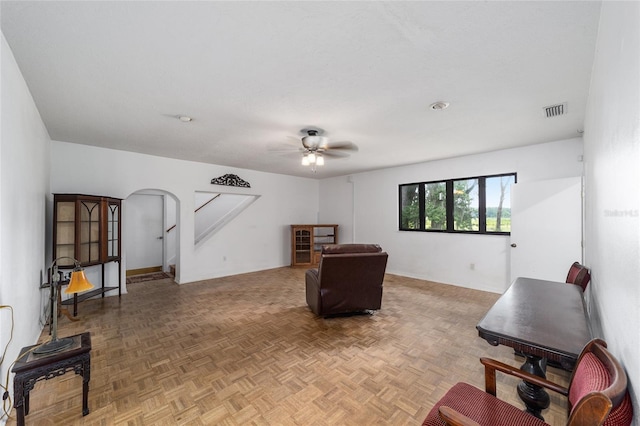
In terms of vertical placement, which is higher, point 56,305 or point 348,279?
point 56,305

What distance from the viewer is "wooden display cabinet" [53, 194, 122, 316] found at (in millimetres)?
3594

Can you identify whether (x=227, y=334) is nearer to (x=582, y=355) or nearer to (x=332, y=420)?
(x=332, y=420)

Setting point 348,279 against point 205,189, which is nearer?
point 348,279

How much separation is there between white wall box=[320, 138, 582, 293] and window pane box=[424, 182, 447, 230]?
0.17m

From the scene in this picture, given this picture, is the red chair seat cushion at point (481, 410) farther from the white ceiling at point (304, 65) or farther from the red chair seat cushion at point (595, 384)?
the white ceiling at point (304, 65)

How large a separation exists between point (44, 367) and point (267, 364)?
1509mm

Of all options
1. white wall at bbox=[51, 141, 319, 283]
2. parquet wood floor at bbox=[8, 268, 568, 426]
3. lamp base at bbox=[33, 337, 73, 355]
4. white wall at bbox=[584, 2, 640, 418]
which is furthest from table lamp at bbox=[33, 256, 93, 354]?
white wall at bbox=[51, 141, 319, 283]

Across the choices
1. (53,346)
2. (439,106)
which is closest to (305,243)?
(439,106)

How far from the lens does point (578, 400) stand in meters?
0.83

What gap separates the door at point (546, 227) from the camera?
12.0ft

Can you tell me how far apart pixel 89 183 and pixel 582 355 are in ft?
19.2

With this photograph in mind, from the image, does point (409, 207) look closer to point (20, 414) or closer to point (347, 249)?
point (347, 249)

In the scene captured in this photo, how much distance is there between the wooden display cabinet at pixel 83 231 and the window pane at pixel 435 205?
5.68 metres

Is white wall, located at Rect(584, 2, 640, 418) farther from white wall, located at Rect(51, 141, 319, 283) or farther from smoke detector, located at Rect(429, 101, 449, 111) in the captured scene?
white wall, located at Rect(51, 141, 319, 283)
